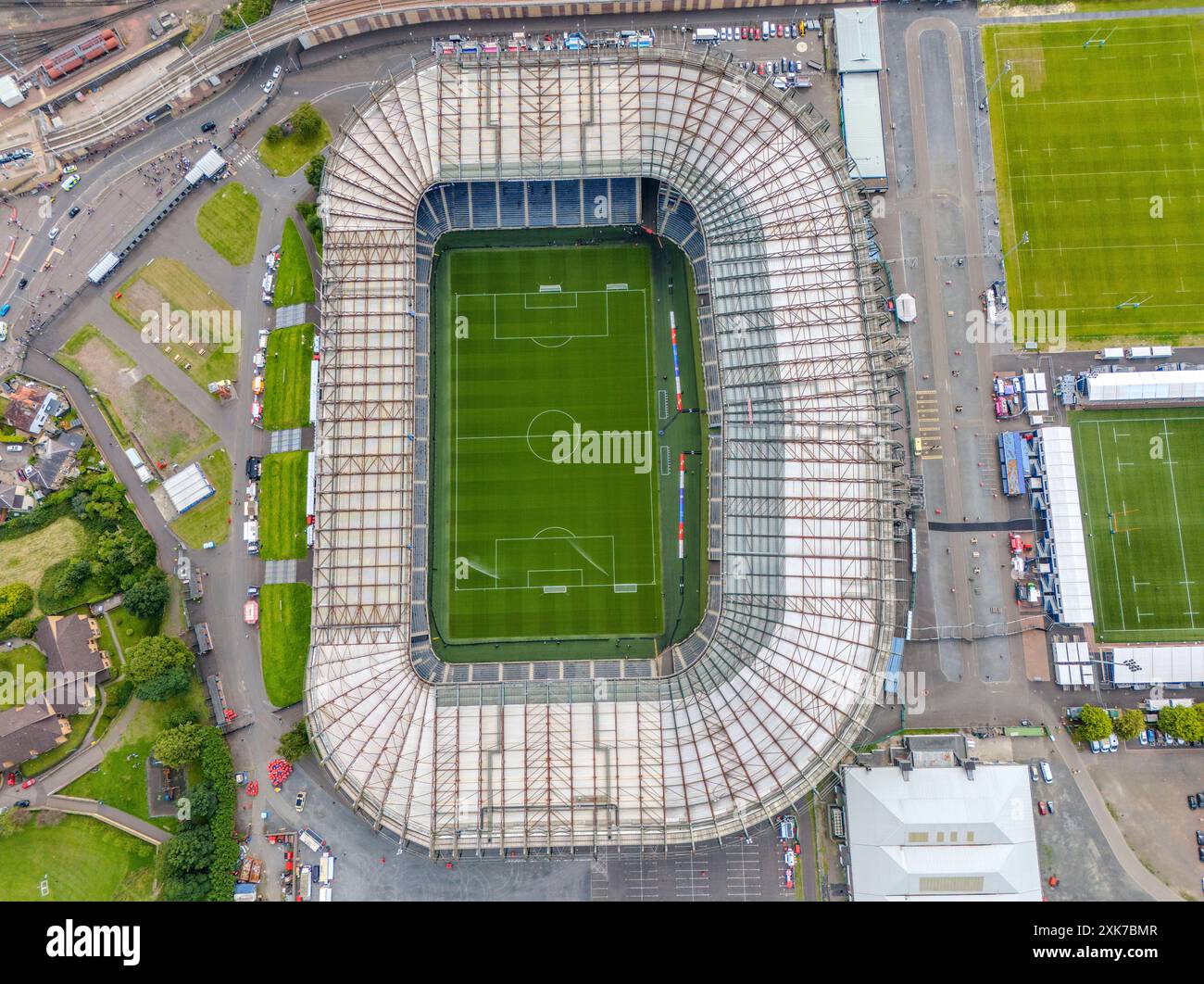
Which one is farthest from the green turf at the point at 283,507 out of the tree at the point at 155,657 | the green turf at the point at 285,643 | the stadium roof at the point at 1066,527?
the stadium roof at the point at 1066,527

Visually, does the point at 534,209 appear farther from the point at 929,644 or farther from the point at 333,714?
the point at 929,644

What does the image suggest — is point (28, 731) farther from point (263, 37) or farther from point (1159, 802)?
point (1159, 802)

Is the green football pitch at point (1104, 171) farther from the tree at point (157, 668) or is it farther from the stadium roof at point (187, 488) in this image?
the tree at point (157, 668)

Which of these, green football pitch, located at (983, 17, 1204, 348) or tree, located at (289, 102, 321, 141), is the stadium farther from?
green football pitch, located at (983, 17, 1204, 348)

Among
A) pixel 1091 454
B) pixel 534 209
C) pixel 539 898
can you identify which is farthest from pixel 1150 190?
pixel 539 898

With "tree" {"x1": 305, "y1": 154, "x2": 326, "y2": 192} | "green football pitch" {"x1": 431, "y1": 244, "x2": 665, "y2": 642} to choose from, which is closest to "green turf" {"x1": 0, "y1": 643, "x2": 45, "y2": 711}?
"green football pitch" {"x1": 431, "y1": 244, "x2": 665, "y2": 642}
